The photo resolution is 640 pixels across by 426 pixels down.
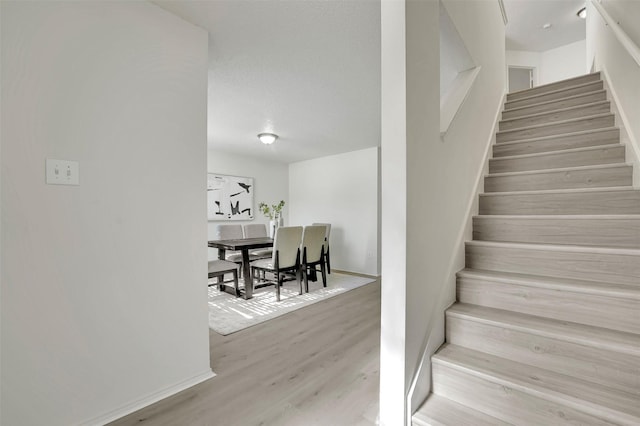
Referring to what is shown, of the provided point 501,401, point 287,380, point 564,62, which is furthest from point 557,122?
point 564,62

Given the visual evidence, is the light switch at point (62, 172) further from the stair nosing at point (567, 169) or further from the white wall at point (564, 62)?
the white wall at point (564, 62)

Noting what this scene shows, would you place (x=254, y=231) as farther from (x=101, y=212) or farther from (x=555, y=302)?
(x=555, y=302)

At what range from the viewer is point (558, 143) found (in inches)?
86.7

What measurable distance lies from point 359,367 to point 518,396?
3.46 ft

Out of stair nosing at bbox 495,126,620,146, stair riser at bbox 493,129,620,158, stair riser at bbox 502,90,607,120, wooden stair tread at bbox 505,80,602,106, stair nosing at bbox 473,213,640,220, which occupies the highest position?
wooden stair tread at bbox 505,80,602,106

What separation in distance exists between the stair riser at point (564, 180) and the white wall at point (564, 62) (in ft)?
14.2

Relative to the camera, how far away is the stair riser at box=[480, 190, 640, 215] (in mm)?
1594

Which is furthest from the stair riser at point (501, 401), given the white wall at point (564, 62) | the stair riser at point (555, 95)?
the white wall at point (564, 62)

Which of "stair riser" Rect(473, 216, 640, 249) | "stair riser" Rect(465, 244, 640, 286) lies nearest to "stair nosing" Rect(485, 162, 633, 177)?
"stair riser" Rect(473, 216, 640, 249)

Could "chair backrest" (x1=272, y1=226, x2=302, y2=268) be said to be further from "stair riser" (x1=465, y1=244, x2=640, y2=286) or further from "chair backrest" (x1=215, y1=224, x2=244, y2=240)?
"stair riser" (x1=465, y1=244, x2=640, y2=286)

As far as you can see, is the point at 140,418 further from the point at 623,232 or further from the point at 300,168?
the point at 300,168

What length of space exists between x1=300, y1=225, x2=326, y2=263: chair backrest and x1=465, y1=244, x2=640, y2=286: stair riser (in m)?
2.44

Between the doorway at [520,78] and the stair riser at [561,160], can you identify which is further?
the doorway at [520,78]

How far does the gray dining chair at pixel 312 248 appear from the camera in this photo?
3930 mm
